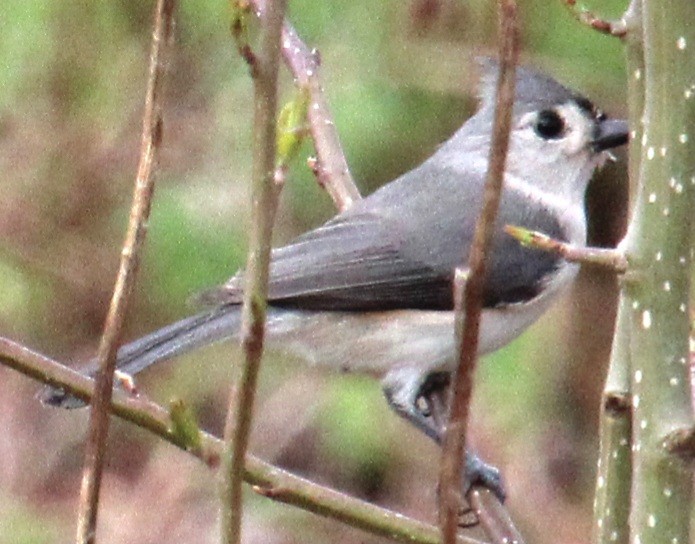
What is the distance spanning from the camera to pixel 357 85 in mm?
4562

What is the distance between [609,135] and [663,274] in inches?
75.4

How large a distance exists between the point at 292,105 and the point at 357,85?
10.3 feet

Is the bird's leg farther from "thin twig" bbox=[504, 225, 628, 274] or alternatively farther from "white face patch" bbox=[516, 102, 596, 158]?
"thin twig" bbox=[504, 225, 628, 274]

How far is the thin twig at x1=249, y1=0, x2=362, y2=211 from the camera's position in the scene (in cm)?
310

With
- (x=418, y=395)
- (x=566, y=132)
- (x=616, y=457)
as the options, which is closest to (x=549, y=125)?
(x=566, y=132)

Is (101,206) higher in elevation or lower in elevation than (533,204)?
higher

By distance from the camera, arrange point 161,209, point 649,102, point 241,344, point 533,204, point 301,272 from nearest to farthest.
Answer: point 241,344 → point 649,102 → point 301,272 → point 533,204 → point 161,209

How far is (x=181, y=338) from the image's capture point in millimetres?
3084

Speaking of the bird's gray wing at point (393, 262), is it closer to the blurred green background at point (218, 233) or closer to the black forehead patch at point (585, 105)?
the black forehead patch at point (585, 105)

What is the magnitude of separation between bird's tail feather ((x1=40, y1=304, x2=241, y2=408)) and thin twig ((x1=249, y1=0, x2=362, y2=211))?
0.44m

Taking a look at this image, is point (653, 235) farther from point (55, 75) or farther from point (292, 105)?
point (55, 75)

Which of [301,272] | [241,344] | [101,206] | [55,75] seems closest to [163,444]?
[101,206]

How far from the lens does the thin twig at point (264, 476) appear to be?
1743mm

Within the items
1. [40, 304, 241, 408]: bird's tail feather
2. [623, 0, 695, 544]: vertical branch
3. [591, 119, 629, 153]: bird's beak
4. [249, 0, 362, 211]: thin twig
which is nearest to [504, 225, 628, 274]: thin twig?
[623, 0, 695, 544]: vertical branch
